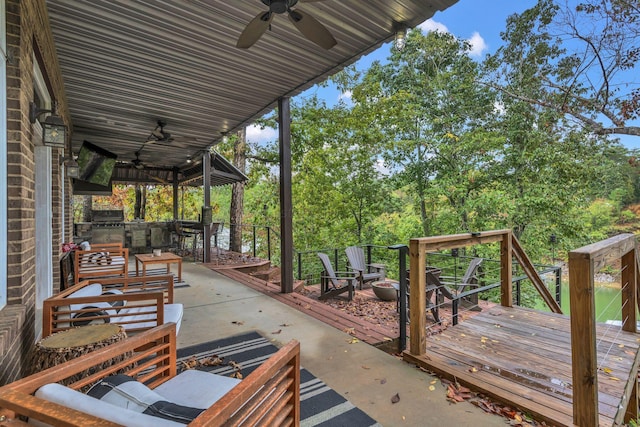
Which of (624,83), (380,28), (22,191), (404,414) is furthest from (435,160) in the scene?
(22,191)

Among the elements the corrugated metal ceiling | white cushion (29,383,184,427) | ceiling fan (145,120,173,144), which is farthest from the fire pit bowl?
white cushion (29,383,184,427)

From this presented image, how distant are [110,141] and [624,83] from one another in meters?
12.9

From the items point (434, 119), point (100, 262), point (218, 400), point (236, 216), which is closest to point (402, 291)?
point (218, 400)

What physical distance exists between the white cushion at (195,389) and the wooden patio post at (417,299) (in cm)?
168

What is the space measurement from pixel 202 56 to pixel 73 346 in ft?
10.2

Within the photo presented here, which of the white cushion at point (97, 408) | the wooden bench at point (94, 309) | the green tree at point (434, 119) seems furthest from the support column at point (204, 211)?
the white cushion at point (97, 408)

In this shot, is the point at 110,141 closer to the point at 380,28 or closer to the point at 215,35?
the point at 215,35

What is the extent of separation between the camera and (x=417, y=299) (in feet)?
9.15

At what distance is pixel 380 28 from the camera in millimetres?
3191

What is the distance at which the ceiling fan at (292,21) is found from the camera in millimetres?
2348

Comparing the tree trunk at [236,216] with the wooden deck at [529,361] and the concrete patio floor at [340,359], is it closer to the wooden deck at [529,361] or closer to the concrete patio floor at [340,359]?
the concrete patio floor at [340,359]

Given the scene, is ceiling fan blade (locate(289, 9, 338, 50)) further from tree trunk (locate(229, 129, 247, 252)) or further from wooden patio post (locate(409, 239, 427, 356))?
tree trunk (locate(229, 129, 247, 252))

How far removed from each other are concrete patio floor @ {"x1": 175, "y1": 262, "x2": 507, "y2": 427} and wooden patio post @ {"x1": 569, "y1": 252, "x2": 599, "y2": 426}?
455mm

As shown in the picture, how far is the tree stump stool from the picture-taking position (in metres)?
1.74
